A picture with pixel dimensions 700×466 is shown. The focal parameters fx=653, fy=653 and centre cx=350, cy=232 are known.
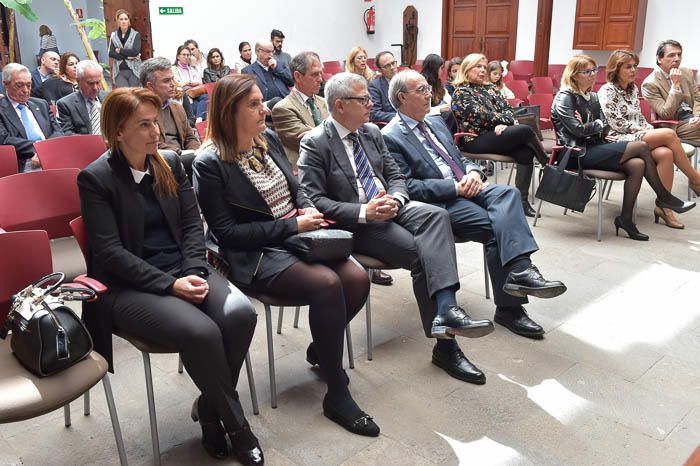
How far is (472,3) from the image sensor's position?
11562 millimetres

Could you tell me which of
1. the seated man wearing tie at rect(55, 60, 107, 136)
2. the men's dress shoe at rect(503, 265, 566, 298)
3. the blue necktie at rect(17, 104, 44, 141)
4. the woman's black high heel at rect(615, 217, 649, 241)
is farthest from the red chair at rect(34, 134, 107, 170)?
the woman's black high heel at rect(615, 217, 649, 241)

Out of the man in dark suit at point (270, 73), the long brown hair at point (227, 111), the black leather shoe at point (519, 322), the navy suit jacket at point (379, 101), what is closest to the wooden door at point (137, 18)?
the man in dark suit at point (270, 73)

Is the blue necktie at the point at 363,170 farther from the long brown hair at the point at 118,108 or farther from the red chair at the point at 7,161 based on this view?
the red chair at the point at 7,161

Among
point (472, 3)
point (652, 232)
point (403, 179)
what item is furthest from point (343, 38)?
point (403, 179)

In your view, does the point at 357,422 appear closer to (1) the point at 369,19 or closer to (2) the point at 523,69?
(2) the point at 523,69

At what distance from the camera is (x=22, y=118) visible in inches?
179

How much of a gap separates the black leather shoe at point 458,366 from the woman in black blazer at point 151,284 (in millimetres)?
991

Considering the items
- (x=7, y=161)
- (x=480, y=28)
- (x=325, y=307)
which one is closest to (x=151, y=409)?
(x=325, y=307)

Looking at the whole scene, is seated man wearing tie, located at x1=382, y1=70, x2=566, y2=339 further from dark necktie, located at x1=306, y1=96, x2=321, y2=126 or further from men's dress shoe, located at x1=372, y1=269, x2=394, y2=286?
dark necktie, located at x1=306, y1=96, x2=321, y2=126

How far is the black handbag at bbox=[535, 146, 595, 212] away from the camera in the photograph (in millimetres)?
4578

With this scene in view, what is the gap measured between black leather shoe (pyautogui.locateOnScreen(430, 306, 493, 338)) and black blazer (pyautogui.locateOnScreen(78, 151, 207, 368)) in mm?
1083

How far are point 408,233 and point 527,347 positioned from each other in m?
0.83

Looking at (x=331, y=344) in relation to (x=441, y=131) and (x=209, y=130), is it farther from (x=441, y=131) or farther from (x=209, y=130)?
(x=441, y=131)

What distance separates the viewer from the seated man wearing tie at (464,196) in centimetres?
305
